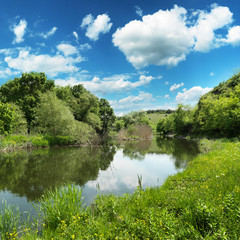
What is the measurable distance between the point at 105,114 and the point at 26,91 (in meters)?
31.4

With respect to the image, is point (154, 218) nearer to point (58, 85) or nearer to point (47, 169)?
point (47, 169)

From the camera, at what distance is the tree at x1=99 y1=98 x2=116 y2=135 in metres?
67.0

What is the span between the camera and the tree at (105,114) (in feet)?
220

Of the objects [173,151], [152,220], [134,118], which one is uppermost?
[134,118]

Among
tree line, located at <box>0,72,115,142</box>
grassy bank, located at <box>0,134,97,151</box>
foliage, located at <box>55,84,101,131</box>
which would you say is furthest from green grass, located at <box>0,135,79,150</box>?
foliage, located at <box>55,84,101,131</box>

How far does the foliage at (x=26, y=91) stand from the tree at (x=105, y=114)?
2737cm

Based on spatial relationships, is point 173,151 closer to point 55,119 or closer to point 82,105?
point 55,119

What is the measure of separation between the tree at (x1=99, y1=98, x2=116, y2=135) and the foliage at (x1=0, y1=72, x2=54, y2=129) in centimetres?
2737

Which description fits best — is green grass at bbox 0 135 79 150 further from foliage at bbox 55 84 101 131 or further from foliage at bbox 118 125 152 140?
foliage at bbox 118 125 152 140

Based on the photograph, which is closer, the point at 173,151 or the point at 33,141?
the point at 173,151

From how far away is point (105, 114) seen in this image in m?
66.9

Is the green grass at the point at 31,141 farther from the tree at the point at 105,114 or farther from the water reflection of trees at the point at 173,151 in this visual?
the tree at the point at 105,114

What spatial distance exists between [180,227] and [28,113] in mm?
43678

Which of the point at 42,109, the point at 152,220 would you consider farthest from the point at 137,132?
the point at 152,220
